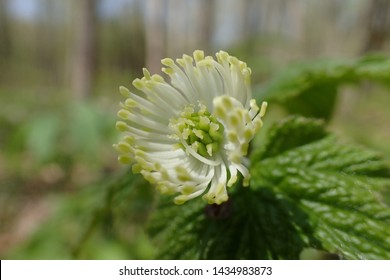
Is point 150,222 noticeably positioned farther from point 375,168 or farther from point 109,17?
point 109,17

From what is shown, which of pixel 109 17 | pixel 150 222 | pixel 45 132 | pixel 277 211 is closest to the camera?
pixel 277 211

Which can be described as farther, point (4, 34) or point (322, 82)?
point (4, 34)

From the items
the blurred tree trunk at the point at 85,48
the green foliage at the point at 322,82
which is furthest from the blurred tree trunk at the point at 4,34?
the green foliage at the point at 322,82

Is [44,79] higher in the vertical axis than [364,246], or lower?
lower

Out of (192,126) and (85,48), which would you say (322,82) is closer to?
(192,126)

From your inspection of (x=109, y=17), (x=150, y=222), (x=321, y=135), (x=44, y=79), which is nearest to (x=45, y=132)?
(x=150, y=222)

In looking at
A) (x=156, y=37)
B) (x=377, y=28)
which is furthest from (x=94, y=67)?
(x=377, y=28)
